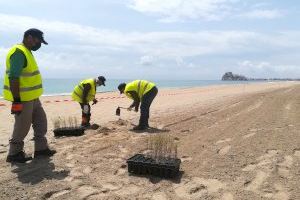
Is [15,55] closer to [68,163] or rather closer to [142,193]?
[68,163]

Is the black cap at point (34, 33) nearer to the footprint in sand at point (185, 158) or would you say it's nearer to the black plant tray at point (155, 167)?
Result: the black plant tray at point (155, 167)

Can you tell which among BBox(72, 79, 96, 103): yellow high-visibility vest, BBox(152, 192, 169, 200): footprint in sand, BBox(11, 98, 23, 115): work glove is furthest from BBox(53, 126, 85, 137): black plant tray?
BBox(152, 192, 169, 200): footprint in sand

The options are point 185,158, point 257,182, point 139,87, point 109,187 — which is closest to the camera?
point 109,187

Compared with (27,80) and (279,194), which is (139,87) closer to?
(27,80)

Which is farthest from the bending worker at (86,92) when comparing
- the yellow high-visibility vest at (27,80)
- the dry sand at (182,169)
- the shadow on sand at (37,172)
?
the shadow on sand at (37,172)

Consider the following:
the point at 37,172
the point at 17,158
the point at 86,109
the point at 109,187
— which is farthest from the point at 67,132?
the point at 109,187

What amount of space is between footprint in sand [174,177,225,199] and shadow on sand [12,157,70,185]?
5.70ft

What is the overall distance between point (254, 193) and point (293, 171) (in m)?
1.20

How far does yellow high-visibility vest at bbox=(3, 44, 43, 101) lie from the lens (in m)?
6.28

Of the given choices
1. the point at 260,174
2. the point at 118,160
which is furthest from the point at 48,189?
the point at 260,174

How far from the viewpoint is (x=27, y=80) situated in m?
6.43

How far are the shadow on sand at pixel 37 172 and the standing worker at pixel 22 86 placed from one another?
250 mm

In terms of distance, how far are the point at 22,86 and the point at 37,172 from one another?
144 cm

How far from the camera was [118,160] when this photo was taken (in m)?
6.67
